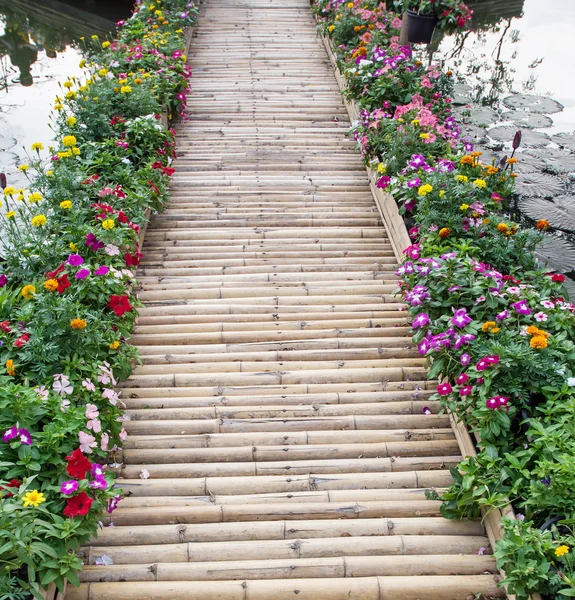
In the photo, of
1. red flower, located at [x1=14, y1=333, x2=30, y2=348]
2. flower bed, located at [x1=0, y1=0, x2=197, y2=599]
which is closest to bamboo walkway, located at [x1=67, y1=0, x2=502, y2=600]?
flower bed, located at [x1=0, y1=0, x2=197, y2=599]

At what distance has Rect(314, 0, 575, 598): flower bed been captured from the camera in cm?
172

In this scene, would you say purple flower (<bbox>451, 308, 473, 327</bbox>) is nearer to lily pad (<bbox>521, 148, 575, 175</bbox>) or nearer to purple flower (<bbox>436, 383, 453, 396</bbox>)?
purple flower (<bbox>436, 383, 453, 396</bbox>)

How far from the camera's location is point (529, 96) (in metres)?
6.96

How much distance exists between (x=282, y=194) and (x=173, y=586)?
270 cm

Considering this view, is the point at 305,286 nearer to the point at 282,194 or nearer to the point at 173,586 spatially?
the point at 282,194

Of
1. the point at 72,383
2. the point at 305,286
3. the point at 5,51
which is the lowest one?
the point at 5,51

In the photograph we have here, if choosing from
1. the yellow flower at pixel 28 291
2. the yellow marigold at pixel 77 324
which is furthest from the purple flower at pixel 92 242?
the yellow marigold at pixel 77 324

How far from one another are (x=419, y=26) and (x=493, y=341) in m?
3.69

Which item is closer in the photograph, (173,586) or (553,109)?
(173,586)

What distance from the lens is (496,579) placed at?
1.85 m

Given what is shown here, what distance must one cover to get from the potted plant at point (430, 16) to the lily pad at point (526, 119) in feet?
5.39

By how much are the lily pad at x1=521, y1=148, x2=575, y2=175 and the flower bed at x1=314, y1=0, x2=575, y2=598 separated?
7.08 feet

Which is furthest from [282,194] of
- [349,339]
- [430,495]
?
[430,495]

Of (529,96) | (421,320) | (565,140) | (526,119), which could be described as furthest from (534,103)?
(421,320)
